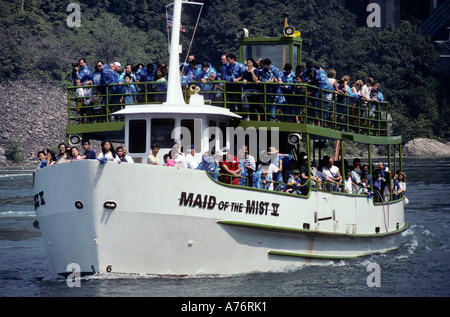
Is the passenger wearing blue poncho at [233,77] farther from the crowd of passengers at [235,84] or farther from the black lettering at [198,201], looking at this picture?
the black lettering at [198,201]

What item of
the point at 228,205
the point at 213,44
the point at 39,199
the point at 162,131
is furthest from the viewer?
the point at 213,44

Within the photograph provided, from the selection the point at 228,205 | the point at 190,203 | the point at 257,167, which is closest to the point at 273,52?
the point at 257,167

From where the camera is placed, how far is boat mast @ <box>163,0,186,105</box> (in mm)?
21031

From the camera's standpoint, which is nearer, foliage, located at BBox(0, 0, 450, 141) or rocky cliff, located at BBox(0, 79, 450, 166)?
rocky cliff, located at BBox(0, 79, 450, 166)

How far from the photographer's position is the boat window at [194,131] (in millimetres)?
21312

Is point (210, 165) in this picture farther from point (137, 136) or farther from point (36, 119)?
point (36, 119)

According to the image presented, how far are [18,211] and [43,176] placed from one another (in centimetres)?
2223

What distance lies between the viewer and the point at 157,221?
19.2 meters

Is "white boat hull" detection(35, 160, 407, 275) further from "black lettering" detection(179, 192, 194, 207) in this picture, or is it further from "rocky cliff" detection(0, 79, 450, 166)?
"rocky cliff" detection(0, 79, 450, 166)

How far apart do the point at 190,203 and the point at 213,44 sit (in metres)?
83.9

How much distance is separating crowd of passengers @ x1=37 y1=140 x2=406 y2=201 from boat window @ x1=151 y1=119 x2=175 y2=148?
15.1 inches

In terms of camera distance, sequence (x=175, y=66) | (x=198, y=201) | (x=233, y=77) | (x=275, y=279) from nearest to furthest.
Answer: (x=198, y=201), (x=275, y=279), (x=175, y=66), (x=233, y=77)

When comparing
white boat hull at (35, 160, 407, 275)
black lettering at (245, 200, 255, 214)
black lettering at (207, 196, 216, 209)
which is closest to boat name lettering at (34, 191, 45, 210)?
white boat hull at (35, 160, 407, 275)

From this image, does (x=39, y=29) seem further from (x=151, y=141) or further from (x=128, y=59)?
(x=151, y=141)
